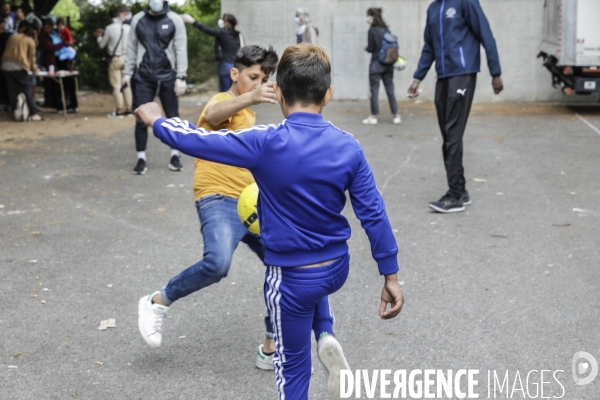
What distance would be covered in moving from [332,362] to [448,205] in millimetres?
4821

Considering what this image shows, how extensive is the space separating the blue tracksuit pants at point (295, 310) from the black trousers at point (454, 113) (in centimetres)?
473

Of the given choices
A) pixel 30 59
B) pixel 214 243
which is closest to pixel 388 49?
pixel 30 59

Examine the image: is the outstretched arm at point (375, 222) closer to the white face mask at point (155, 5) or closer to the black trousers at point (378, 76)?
the white face mask at point (155, 5)

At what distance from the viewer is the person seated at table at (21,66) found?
15523 mm

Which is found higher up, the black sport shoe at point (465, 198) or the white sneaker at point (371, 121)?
the black sport shoe at point (465, 198)

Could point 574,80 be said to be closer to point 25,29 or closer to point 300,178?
point 25,29

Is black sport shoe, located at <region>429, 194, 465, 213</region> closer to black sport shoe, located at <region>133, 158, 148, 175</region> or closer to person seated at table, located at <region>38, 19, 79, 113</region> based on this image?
black sport shoe, located at <region>133, 158, 148, 175</region>

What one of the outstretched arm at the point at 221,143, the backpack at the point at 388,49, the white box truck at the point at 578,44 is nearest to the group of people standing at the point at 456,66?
the outstretched arm at the point at 221,143

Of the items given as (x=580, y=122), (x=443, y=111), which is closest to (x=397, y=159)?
(x=443, y=111)

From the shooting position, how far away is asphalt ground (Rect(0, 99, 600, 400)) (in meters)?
4.39

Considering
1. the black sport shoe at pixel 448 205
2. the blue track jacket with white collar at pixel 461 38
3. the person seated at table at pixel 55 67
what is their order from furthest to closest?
the person seated at table at pixel 55 67 < the black sport shoe at pixel 448 205 < the blue track jacket with white collar at pixel 461 38

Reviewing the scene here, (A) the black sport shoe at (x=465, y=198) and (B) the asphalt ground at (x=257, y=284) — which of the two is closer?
(B) the asphalt ground at (x=257, y=284)

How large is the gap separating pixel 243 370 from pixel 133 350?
728mm

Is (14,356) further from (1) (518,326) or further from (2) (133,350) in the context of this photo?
(1) (518,326)
